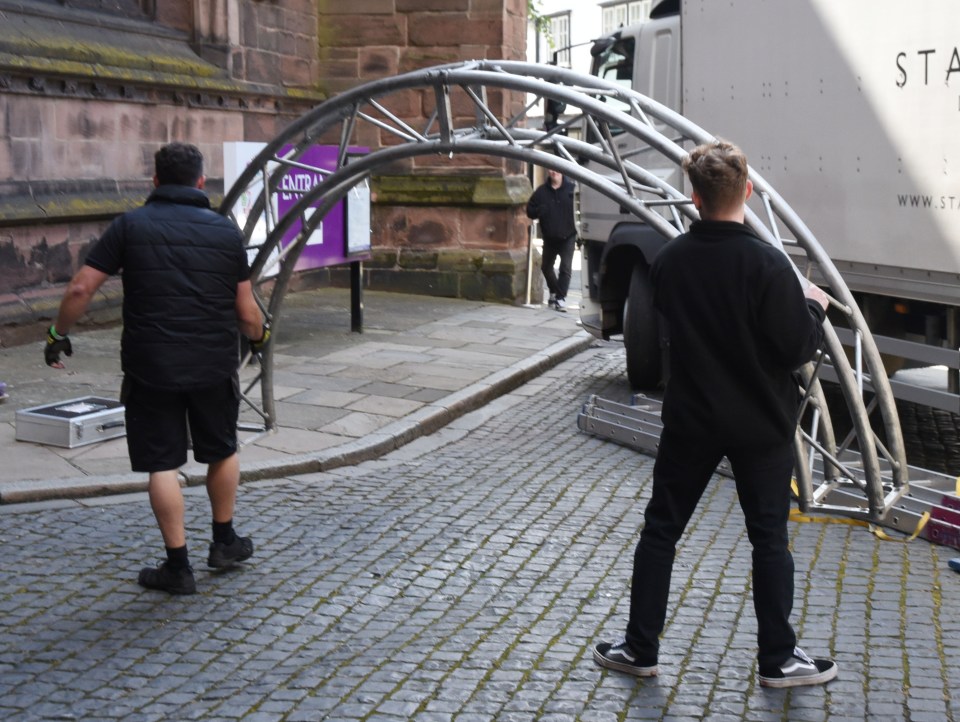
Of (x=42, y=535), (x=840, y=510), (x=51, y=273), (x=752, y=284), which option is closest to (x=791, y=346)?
(x=752, y=284)

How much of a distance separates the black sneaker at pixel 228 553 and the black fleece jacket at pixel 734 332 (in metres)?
2.23

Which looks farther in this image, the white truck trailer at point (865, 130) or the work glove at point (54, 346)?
the white truck trailer at point (865, 130)

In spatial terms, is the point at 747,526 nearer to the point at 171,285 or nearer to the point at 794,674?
the point at 794,674

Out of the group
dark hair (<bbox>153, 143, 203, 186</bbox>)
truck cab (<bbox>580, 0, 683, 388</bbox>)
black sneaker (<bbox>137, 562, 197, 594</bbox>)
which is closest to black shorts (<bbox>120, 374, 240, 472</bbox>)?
black sneaker (<bbox>137, 562, 197, 594</bbox>)

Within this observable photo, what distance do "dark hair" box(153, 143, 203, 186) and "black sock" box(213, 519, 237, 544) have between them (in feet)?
4.65

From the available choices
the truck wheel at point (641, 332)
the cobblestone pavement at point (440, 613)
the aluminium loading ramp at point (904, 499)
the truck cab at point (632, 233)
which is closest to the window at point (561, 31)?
the truck cab at point (632, 233)

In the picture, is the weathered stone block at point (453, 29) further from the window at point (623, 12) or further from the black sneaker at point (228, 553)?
the window at point (623, 12)

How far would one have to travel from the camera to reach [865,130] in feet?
26.3

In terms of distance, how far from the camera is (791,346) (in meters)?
4.18

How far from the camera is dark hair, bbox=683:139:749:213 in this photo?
167 inches

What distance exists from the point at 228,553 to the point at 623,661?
1.93 meters

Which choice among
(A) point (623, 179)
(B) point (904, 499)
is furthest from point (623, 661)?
(A) point (623, 179)

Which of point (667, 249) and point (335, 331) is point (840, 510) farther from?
point (335, 331)

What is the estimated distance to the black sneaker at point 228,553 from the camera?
5652 millimetres
